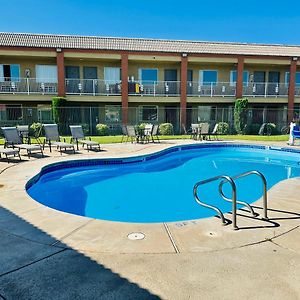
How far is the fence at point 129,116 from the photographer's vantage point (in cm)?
2052

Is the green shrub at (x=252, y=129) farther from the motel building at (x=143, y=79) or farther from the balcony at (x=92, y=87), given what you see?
the balcony at (x=92, y=87)

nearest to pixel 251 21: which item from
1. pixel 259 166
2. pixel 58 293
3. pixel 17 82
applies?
pixel 259 166

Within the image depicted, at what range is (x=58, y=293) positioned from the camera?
2686mm

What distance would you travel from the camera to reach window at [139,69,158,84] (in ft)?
74.1

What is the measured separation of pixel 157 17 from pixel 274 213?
68.9 ft

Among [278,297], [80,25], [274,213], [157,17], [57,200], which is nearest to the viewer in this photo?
[278,297]

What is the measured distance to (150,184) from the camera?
9.01 metres

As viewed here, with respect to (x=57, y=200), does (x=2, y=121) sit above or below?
above

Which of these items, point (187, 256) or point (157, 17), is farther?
point (157, 17)

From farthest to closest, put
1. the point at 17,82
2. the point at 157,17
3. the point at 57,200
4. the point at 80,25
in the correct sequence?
the point at 80,25 < the point at 157,17 < the point at 17,82 < the point at 57,200

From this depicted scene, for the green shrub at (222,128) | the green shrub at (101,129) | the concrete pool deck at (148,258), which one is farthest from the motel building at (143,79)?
the concrete pool deck at (148,258)

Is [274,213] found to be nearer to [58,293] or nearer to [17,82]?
[58,293]

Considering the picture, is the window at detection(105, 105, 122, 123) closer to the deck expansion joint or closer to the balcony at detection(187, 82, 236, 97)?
the balcony at detection(187, 82, 236, 97)

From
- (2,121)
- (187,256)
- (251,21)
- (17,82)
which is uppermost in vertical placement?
(251,21)
